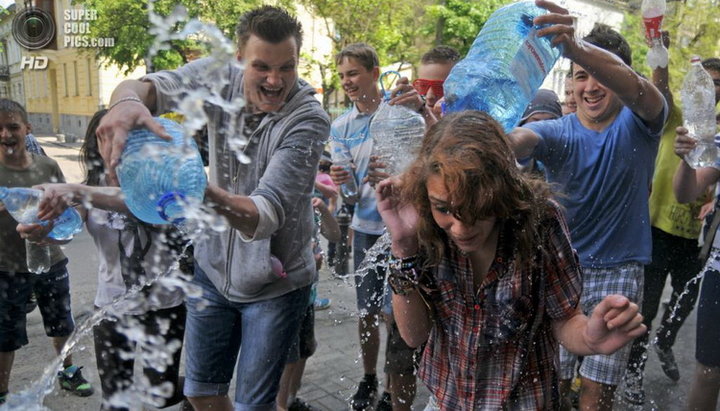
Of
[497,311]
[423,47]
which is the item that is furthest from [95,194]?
[423,47]

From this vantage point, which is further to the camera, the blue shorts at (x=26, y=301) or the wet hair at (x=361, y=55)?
the wet hair at (x=361, y=55)

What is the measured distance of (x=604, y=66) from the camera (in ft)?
7.80

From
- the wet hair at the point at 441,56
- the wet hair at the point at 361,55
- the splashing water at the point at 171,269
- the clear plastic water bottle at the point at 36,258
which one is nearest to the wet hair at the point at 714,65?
the wet hair at the point at 441,56

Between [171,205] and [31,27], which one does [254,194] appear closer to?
[171,205]

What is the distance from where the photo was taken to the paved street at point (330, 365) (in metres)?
3.81

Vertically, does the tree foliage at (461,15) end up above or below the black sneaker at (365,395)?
above

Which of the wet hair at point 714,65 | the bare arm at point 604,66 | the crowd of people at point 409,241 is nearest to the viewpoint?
the crowd of people at point 409,241

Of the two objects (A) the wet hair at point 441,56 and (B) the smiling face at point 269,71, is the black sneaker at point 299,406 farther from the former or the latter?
(A) the wet hair at point 441,56

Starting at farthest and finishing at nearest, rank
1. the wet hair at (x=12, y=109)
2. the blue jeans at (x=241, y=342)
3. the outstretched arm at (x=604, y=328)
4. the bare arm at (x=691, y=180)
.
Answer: the wet hair at (x=12, y=109)
the bare arm at (x=691, y=180)
the blue jeans at (x=241, y=342)
the outstretched arm at (x=604, y=328)

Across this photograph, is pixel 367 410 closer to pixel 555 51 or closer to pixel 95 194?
pixel 95 194

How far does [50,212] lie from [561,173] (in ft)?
7.95

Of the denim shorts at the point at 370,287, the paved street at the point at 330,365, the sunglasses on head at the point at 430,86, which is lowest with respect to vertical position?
the paved street at the point at 330,365

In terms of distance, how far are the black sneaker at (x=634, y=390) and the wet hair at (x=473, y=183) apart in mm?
2690

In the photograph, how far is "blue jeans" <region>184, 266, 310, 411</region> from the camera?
2.54 meters
